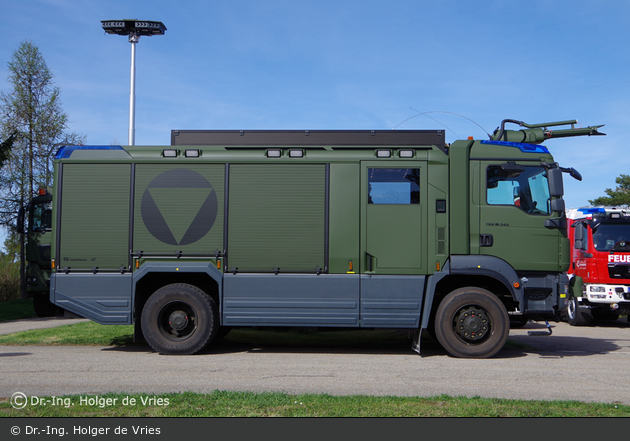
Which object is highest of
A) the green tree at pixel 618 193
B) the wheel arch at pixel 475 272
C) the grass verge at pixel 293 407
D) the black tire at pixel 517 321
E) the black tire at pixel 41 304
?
the green tree at pixel 618 193

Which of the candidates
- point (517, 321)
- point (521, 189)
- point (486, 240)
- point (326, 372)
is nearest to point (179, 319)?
point (326, 372)

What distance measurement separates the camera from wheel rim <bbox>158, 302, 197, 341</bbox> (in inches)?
344

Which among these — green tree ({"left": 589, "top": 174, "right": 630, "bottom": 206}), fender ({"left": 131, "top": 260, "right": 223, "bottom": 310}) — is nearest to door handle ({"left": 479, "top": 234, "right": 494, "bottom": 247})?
fender ({"left": 131, "top": 260, "right": 223, "bottom": 310})

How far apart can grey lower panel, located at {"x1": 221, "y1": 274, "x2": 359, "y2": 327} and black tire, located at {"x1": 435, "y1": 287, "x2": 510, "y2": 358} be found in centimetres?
146

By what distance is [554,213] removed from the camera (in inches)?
340

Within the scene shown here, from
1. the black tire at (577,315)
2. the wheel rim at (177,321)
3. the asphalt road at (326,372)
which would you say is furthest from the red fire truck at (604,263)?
the wheel rim at (177,321)

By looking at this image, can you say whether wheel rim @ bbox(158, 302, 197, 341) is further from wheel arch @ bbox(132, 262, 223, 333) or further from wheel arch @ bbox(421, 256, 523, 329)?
wheel arch @ bbox(421, 256, 523, 329)

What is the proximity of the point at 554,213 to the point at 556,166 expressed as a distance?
0.80 m

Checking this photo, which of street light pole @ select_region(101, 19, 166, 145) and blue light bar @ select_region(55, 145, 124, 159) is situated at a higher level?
street light pole @ select_region(101, 19, 166, 145)

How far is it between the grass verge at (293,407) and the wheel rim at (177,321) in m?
3.03

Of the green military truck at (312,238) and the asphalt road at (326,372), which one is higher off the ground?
the green military truck at (312,238)

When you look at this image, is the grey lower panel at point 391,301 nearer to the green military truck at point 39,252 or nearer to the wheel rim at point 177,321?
the wheel rim at point 177,321

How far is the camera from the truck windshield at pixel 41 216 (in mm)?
16469

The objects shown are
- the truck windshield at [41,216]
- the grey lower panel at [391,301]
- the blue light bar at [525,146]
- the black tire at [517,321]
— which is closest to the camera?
the grey lower panel at [391,301]
